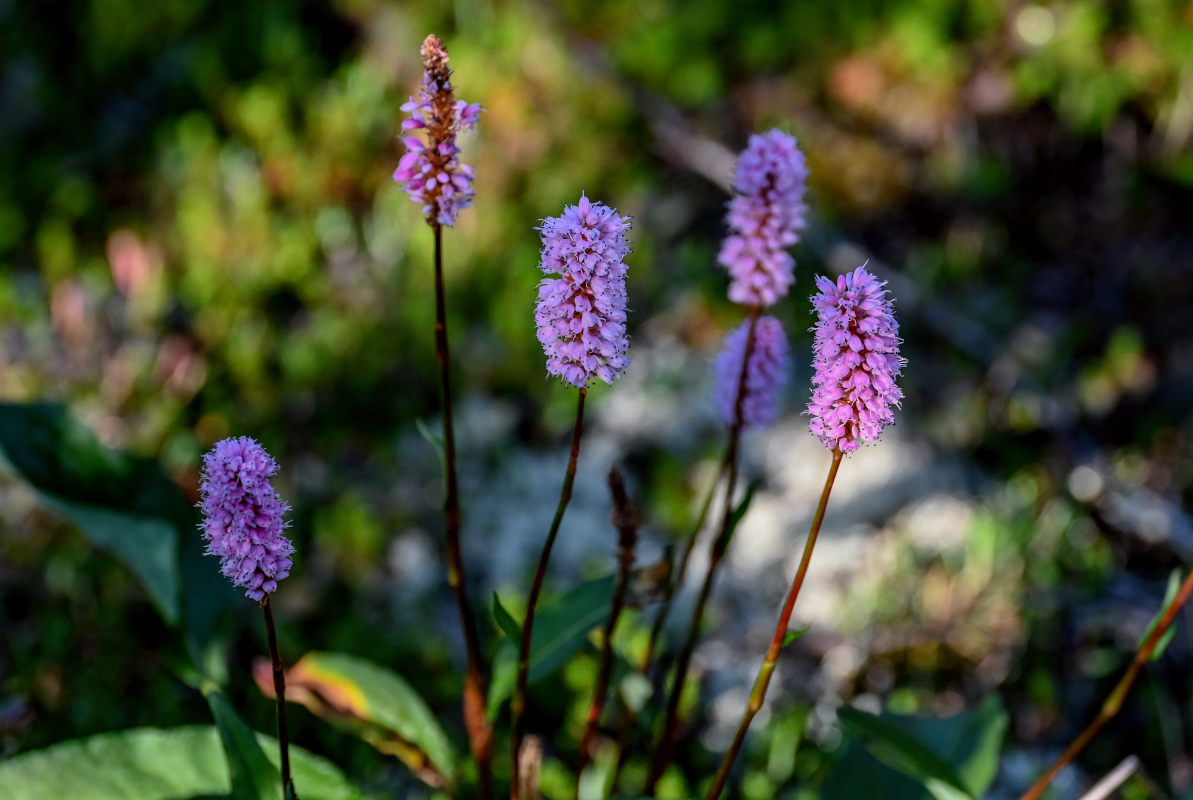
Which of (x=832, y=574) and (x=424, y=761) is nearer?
(x=424, y=761)

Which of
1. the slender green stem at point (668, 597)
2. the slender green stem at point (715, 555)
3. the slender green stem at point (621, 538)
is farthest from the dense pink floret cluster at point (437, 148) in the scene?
the slender green stem at point (668, 597)

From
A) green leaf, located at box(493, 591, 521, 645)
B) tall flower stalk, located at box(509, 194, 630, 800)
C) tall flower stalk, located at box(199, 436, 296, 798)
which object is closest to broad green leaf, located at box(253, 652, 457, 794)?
green leaf, located at box(493, 591, 521, 645)

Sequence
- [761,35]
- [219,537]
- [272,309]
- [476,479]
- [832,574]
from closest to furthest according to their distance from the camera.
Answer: [219,537]
[832,574]
[476,479]
[272,309]
[761,35]

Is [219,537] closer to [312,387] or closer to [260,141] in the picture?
[312,387]

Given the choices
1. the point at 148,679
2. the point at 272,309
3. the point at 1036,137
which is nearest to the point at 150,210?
the point at 272,309

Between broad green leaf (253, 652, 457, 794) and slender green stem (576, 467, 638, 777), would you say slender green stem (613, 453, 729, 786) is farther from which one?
broad green leaf (253, 652, 457, 794)

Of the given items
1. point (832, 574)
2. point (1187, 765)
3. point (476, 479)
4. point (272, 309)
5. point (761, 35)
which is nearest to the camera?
point (1187, 765)

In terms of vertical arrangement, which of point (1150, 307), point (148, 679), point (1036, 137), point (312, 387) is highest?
point (1036, 137)
